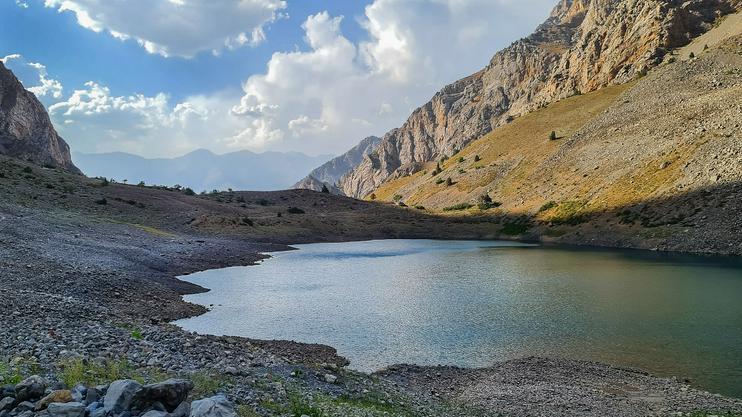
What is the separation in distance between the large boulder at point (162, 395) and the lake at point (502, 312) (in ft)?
43.8

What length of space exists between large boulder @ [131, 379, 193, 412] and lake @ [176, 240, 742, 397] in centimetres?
1335

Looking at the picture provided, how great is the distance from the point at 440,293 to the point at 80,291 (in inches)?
1129

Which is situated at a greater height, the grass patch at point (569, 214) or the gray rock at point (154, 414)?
the grass patch at point (569, 214)

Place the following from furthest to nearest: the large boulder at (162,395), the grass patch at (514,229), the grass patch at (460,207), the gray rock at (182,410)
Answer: the grass patch at (460,207) → the grass patch at (514,229) → the gray rock at (182,410) → the large boulder at (162,395)

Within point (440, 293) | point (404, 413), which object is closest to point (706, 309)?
point (440, 293)

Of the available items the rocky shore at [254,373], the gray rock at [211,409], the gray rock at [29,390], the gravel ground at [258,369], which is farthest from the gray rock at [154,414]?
the gray rock at [29,390]

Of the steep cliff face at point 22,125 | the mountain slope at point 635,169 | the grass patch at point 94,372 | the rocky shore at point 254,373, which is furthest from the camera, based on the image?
the steep cliff face at point 22,125

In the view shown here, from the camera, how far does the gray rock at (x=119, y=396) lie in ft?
34.9

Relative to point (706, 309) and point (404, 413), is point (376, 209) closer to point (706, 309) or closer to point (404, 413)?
point (706, 309)

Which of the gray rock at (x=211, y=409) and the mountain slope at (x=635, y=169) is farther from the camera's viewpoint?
the mountain slope at (x=635, y=169)

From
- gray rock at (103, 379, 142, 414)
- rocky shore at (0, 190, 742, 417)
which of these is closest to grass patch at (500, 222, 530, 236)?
rocky shore at (0, 190, 742, 417)

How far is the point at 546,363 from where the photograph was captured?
24.7 meters

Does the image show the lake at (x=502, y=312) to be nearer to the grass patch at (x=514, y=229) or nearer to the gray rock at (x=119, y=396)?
the gray rock at (x=119, y=396)

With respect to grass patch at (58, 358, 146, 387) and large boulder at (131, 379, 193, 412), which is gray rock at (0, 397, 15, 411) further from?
large boulder at (131, 379, 193, 412)
